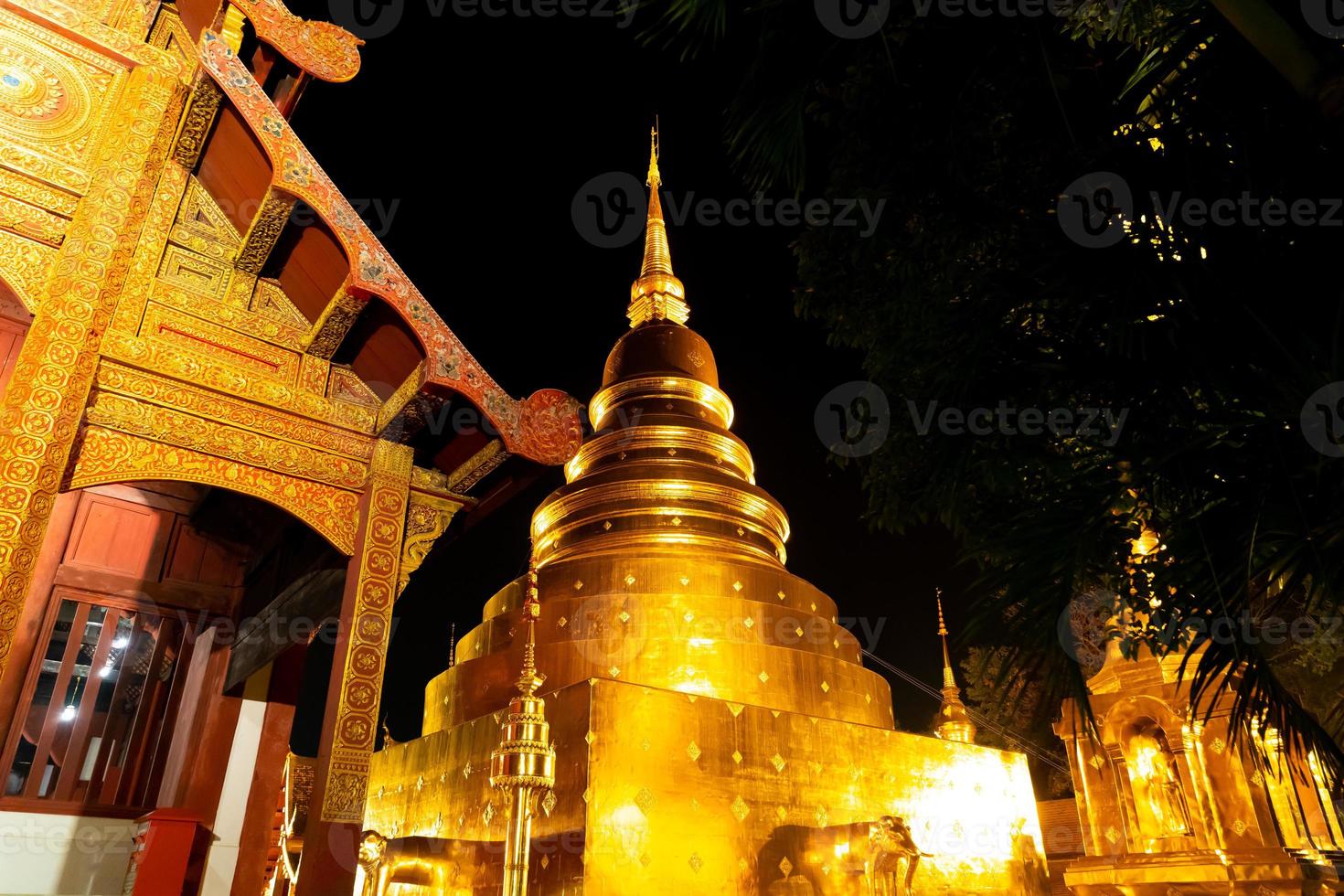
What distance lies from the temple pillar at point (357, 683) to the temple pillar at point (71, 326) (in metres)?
1.55

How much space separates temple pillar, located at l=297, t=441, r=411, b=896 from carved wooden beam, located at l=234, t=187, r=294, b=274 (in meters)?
1.53

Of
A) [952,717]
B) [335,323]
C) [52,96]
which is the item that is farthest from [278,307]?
[952,717]

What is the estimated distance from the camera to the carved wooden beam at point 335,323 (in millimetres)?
5203

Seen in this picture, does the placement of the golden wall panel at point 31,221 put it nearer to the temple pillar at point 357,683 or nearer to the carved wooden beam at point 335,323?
the carved wooden beam at point 335,323

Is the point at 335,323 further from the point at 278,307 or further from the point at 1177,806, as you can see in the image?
the point at 1177,806

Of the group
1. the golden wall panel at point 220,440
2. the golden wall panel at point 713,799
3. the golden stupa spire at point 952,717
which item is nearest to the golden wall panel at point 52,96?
the golden wall panel at point 220,440

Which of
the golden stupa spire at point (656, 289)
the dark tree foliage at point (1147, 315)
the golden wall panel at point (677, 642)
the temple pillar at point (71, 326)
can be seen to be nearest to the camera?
the dark tree foliage at point (1147, 315)

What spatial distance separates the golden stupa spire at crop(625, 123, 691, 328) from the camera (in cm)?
1538

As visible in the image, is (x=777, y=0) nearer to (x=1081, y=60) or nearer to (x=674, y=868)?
(x=1081, y=60)

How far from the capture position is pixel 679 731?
7.05 m

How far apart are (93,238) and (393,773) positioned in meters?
6.03

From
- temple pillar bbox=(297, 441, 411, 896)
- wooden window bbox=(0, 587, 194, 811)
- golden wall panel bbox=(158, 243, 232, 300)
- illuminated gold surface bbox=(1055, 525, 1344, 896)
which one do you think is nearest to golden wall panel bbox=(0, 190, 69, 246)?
golden wall panel bbox=(158, 243, 232, 300)

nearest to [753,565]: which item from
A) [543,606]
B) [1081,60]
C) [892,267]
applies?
[543,606]

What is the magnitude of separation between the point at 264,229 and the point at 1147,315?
5.12m
